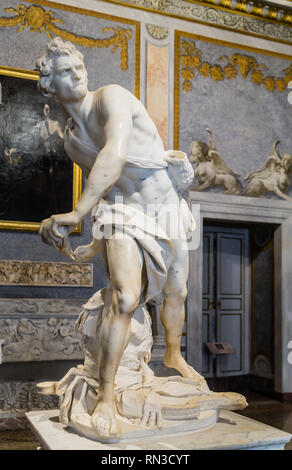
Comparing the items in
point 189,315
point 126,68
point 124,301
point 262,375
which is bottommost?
point 262,375

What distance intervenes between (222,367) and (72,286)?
3031 millimetres

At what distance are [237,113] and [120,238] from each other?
14.7 feet

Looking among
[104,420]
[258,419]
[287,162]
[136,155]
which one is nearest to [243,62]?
[287,162]

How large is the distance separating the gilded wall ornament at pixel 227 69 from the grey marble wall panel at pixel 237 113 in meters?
0.03

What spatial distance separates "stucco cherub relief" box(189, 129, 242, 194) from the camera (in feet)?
20.3

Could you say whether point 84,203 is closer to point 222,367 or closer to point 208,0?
point 208,0

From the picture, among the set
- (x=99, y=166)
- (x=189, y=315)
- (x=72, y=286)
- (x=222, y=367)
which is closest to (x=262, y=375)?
(x=222, y=367)

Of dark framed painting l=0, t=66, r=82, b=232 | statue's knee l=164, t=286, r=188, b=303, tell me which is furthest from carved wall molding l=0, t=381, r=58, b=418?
statue's knee l=164, t=286, r=188, b=303

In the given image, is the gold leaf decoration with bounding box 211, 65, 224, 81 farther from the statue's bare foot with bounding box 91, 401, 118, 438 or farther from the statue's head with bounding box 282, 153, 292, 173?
the statue's bare foot with bounding box 91, 401, 118, 438

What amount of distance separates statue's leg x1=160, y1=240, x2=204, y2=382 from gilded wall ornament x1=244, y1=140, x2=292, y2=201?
12.7 ft

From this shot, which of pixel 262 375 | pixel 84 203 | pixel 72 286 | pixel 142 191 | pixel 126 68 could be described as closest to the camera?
pixel 84 203

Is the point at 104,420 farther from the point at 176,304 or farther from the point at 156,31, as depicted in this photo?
the point at 156,31

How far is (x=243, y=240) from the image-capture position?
25.1 ft

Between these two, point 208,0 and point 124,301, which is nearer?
point 124,301
